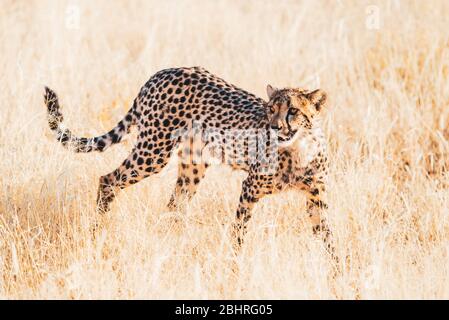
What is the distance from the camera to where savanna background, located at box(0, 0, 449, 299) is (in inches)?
154

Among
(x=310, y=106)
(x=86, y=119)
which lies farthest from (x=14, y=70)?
(x=310, y=106)

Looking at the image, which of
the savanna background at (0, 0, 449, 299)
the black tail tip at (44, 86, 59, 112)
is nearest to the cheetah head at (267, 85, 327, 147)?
the savanna background at (0, 0, 449, 299)

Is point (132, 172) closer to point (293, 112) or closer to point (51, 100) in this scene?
point (51, 100)

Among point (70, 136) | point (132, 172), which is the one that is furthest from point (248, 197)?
point (70, 136)

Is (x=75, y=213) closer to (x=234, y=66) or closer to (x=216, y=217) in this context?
(x=216, y=217)

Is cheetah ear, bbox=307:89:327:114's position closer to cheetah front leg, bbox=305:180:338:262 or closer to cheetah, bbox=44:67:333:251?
cheetah, bbox=44:67:333:251

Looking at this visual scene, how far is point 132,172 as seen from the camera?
4695mm

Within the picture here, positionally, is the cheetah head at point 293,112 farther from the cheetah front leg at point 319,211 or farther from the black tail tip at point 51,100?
the black tail tip at point 51,100

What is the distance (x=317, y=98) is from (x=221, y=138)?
644 millimetres

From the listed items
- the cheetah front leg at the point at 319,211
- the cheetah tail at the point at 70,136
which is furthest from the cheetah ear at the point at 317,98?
the cheetah tail at the point at 70,136

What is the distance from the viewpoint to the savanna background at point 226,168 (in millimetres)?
3912

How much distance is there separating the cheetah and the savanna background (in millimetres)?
134

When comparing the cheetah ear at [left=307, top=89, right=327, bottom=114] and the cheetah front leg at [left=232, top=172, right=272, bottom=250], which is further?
the cheetah front leg at [left=232, top=172, right=272, bottom=250]

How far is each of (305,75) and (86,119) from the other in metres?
1.78
